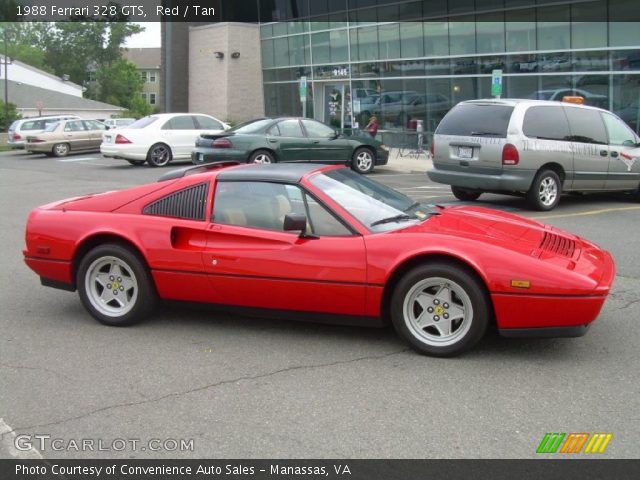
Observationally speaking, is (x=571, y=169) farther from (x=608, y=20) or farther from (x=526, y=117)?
(x=608, y=20)

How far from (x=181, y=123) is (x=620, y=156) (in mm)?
13315

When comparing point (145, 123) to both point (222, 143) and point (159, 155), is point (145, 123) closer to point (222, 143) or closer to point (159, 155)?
point (159, 155)

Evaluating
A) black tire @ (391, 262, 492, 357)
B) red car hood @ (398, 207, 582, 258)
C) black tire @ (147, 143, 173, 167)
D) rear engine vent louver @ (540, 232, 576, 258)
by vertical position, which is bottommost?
black tire @ (391, 262, 492, 357)

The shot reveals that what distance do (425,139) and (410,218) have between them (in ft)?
68.1

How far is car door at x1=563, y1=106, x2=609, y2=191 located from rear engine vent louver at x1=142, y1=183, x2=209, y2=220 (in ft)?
25.9

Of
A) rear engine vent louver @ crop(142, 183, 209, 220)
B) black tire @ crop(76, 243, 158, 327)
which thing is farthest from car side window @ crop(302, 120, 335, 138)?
black tire @ crop(76, 243, 158, 327)

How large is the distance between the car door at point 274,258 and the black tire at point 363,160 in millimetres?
13052

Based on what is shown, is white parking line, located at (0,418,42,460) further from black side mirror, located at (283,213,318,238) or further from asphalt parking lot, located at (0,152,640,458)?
black side mirror, located at (283,213,318,238)

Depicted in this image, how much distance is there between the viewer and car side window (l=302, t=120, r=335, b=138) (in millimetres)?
17172

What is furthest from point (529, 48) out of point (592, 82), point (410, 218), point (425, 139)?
point (410, 218)

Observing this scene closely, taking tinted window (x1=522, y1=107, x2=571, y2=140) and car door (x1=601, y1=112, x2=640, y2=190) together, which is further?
car door (x1=601, y1=112, x2=640, y2=190)

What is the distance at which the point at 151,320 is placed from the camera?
5.66m

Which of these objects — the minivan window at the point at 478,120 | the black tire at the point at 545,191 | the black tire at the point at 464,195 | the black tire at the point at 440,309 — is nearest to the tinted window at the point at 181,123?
the black tire at the point at 464,195

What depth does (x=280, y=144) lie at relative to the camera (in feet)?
54.4
